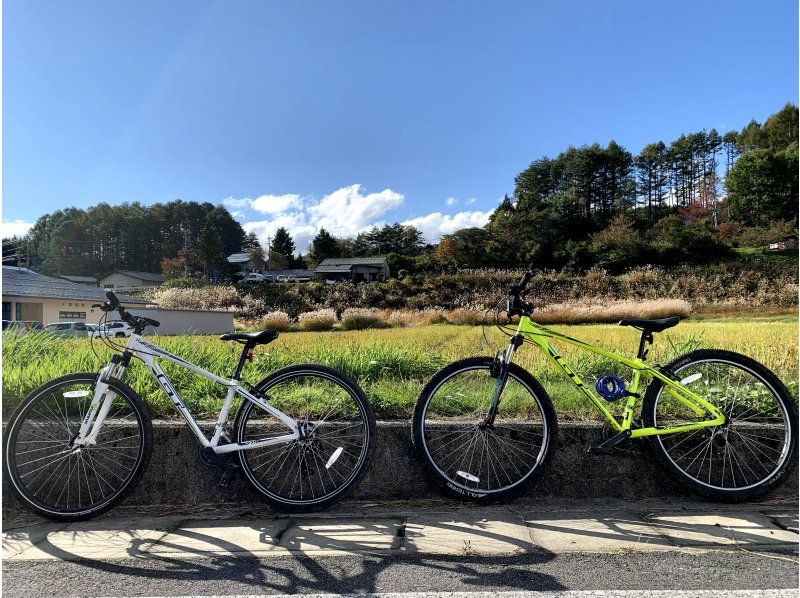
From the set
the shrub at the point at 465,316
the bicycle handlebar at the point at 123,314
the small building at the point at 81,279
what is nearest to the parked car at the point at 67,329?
the small building at the point at 81,279

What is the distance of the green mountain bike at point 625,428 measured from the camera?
2.74 m

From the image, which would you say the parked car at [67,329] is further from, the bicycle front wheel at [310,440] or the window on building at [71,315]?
the bicycle front wheel at [310,440]

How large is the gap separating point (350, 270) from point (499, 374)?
1.30 metres

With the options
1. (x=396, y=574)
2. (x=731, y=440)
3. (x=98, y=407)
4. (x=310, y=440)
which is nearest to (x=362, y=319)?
(x=310, y=440)

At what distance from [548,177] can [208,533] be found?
2.93m

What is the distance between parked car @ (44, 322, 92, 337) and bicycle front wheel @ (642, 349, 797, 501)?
12.0 feet

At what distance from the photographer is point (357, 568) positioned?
1990 millimetres

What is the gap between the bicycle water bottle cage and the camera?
2770 millimetres

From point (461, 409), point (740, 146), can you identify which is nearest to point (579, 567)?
point (461, 409)

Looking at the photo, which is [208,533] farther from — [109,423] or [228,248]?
[228,248]

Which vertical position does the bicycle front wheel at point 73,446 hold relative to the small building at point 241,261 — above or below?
below

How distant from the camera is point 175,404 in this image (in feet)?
8.87

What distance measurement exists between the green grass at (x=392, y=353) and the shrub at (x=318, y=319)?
0.06 metres

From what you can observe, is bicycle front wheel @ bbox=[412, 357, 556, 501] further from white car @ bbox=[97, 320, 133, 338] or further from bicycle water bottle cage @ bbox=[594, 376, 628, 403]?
white car @ bbox=[97, 320, 133, 338]
